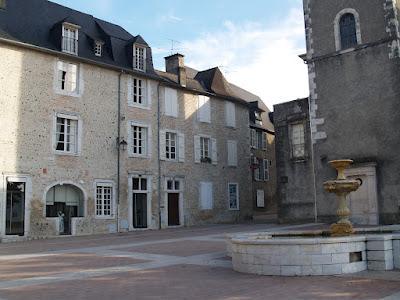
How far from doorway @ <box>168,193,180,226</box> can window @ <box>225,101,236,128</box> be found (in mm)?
6045

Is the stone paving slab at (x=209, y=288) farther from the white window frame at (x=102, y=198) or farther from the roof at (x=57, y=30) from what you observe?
the roof at (x=57, y=30)

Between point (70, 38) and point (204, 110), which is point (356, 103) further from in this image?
point (70, 38)

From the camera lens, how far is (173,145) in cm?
2431

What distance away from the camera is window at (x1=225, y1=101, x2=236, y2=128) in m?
27.6

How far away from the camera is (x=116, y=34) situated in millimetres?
24109

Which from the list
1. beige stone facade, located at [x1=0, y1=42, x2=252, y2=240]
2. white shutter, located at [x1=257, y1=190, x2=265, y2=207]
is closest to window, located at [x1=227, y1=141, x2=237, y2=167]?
beige stone facade, located at [x1=0, y1=42, x2=252, y2=240]

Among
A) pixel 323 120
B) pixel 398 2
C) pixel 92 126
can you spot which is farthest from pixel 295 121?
pixel 92 126

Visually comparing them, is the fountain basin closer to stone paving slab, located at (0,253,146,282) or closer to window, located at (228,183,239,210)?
stone paving slab, located at (0,253,146,282)

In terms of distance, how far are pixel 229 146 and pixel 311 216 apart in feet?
24.6

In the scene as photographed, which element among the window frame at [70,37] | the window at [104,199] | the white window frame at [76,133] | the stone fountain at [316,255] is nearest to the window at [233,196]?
the window at [104,199]

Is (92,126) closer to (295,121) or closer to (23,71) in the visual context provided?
(23,71)

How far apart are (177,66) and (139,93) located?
166 inches

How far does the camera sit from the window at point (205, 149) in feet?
83.0

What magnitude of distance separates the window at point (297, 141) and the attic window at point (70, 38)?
10.7 meters
